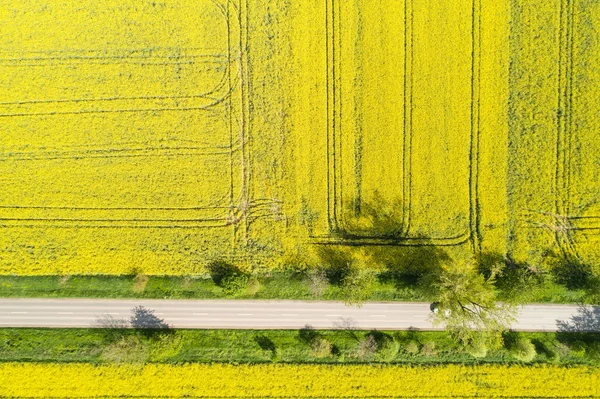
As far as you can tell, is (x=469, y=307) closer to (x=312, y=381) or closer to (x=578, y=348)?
(x=578, y=348)

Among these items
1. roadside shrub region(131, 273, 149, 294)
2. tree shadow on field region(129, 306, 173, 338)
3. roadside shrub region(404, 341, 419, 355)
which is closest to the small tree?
roadside shrub region(404, 341, 419, 355)

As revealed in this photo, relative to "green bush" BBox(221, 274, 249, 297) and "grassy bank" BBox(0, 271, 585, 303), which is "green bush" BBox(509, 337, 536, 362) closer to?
"grassy bank" BBox(0, 271, 585, 303)

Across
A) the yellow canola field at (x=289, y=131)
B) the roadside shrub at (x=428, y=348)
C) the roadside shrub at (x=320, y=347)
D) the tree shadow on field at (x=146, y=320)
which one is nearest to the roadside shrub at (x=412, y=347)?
the roadside shrub at (x=428, y=348)

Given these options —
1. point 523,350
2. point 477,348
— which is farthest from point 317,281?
point 523,350

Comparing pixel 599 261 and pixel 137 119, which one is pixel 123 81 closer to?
pixel 137 119

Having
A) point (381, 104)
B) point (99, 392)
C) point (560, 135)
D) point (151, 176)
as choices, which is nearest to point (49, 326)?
point (99, 392)

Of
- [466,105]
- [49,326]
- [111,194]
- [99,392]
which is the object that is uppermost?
[466,105]

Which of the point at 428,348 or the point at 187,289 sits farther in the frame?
the point at 187,289
